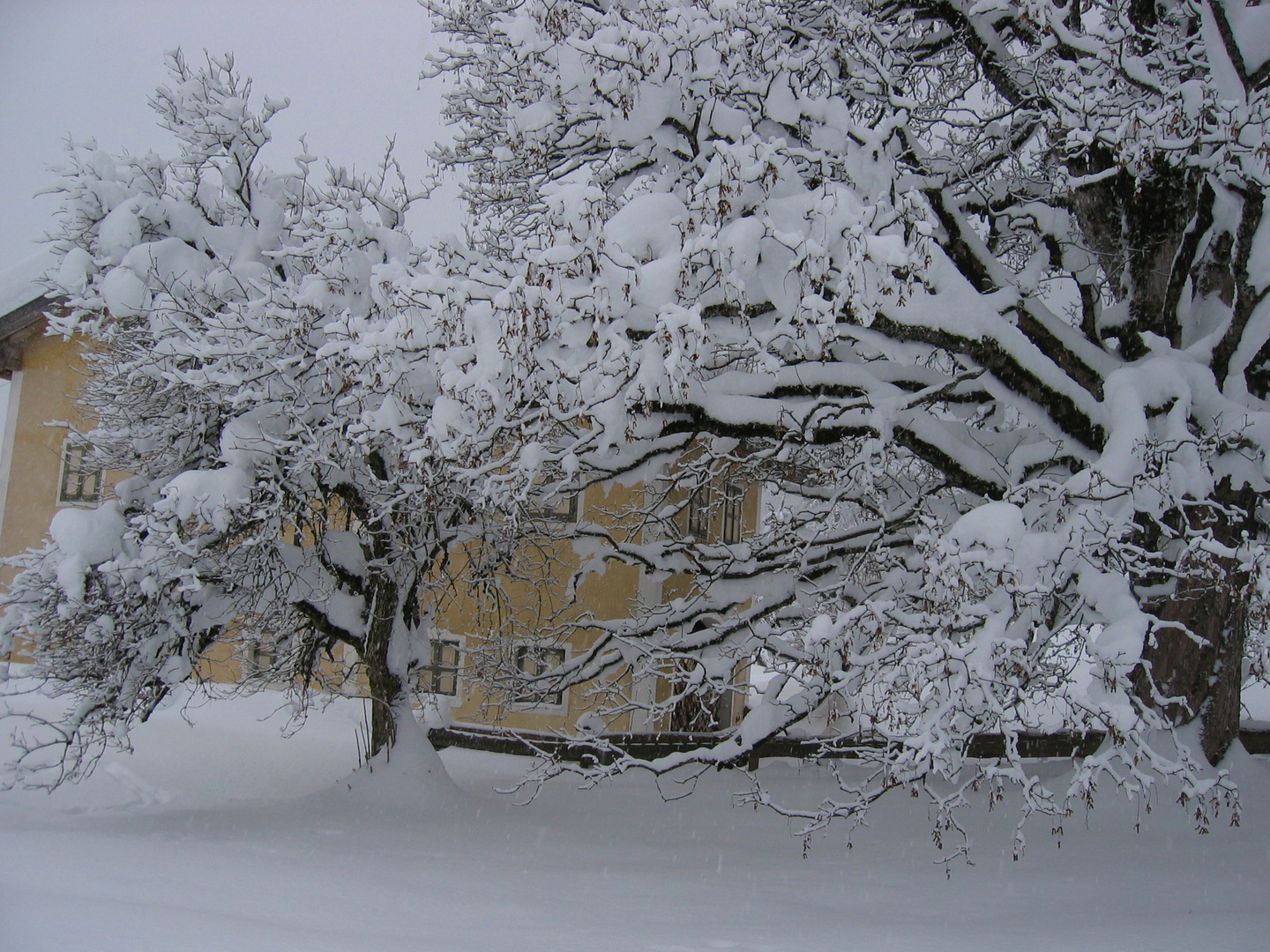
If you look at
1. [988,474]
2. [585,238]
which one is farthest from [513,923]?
[988,474]

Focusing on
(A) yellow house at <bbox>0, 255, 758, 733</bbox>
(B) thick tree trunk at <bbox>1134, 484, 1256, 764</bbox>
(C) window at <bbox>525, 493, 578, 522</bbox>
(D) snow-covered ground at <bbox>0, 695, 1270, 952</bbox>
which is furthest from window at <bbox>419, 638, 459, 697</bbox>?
(B) thick tree trunk at <bbox>1134, 484, 1256, 764</bbox>

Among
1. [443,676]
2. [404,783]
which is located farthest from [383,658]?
[443,676]

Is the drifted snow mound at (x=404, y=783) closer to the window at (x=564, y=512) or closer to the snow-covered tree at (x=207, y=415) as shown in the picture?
the snow-covered tree at (x=207, y=415)

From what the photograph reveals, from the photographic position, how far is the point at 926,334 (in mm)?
6266

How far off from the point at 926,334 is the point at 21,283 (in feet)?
56.2

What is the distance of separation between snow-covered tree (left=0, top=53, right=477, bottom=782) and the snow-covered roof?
8.95 metres

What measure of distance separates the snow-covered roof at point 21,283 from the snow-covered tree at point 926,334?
40.3 ft

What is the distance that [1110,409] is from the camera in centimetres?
609

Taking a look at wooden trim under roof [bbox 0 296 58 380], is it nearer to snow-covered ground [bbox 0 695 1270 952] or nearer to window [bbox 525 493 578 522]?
window [bbox 525 493 578 522]

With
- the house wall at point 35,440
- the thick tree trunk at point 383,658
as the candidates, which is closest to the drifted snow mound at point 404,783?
the thick tree trunk at point 383,658

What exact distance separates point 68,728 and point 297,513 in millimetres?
2729

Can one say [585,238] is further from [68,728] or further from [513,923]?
[68,728]

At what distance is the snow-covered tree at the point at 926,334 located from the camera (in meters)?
5.36

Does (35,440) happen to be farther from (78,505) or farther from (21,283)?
(21,283)
